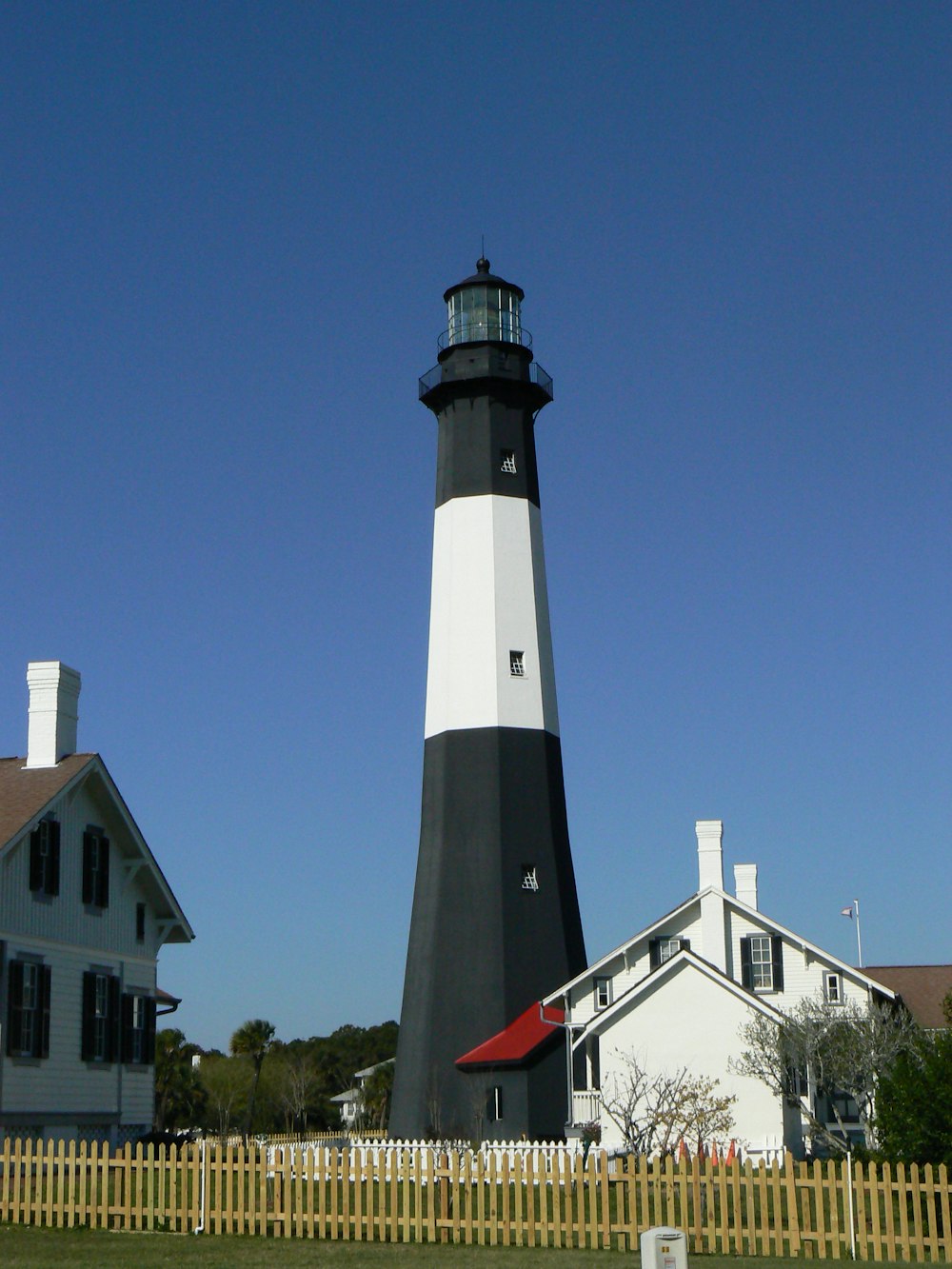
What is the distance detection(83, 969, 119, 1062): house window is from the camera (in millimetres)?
28641

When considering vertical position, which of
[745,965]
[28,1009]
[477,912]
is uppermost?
[477,912]

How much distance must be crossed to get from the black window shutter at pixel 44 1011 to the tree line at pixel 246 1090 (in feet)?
87.3

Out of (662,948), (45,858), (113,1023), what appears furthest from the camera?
(662,948)

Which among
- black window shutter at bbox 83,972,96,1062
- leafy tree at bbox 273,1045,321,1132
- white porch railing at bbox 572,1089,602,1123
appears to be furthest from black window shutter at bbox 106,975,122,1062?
leafy tree at bbox 273,1045,321,1132

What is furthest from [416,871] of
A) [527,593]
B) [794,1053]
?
[794,1053]

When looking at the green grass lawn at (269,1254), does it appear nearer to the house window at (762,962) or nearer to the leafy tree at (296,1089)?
the house window at (762,962)

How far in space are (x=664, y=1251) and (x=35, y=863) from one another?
18.4 meters

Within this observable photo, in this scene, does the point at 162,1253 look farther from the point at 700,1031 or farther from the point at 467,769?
the point at 467,769

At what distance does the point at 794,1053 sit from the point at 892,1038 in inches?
81.5

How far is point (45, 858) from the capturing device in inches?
1067

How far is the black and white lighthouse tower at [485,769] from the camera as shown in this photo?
3628 centimetres

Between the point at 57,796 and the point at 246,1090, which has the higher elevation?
the point at 57,796

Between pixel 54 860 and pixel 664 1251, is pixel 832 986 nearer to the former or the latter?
pixel 54 860

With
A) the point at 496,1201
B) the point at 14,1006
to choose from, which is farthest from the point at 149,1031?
the point at 496,1201
